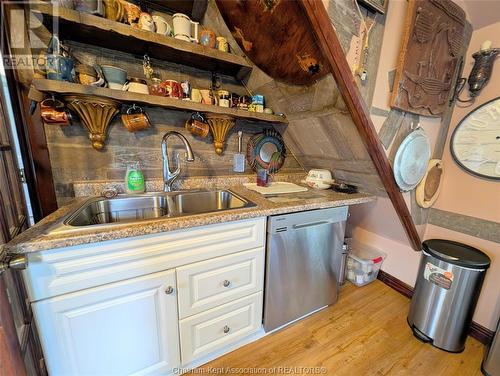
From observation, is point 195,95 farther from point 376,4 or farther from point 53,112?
point 376,4

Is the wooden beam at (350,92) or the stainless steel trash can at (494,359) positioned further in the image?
the stainless steel trash can at (494,359)

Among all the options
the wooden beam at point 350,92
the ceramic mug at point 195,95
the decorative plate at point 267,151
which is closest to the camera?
the wooden beam at point 350,92

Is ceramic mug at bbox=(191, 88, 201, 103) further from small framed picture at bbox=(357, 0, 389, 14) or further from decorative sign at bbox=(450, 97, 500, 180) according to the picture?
decorative sign at bbox=(450, 97, 500, 180)

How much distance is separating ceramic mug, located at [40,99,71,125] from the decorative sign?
240 cm

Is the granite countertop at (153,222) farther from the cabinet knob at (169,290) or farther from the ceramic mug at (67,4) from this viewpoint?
the ceramic mug at (67,4)

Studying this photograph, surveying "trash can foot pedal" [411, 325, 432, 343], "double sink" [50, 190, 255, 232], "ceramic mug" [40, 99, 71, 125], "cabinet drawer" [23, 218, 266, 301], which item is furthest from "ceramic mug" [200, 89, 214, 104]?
"trash can foot pedal" [411, 325, 432, 343]

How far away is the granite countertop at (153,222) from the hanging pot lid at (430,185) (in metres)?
0.36

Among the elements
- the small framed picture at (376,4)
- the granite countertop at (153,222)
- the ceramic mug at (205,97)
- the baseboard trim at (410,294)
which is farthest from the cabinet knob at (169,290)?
the baseboard trim at (410,294)

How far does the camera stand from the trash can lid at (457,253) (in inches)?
46.3

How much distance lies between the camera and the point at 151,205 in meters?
1.31

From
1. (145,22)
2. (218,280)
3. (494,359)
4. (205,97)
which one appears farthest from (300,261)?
(145,22)

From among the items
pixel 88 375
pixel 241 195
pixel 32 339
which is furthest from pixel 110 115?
pixel 88 375

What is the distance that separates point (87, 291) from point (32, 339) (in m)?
0.44

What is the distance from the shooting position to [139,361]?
Result: 0.96 metres
